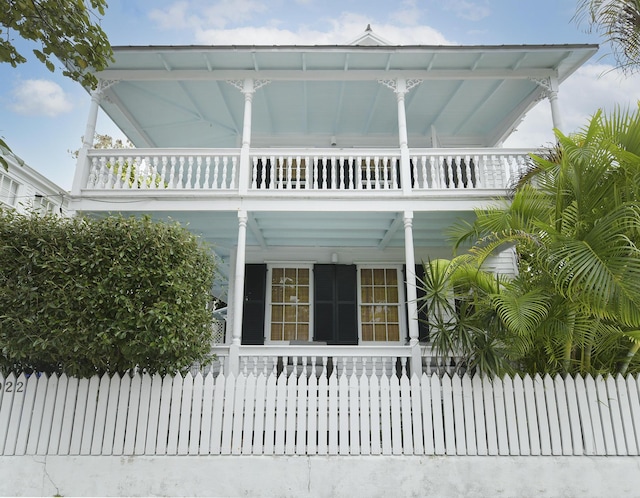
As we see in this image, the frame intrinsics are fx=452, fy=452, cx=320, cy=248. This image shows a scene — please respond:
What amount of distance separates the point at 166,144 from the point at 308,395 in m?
8.36

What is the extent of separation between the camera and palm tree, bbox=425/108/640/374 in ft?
14.0

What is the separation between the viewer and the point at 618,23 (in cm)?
436

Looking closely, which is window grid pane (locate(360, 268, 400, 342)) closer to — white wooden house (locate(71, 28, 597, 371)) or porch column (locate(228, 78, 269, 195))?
white wooden house (locate(71, 28, 597, 371))

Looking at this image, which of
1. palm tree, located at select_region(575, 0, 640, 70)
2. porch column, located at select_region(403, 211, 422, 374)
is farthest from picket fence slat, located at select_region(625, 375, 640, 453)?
palm tree, located at select_region(575, 0, 640, 70)

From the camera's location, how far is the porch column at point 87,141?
779 cm

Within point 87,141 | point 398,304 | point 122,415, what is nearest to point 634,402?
point 398,304

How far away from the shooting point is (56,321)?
14.6ft

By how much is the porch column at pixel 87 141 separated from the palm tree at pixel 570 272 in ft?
20.2

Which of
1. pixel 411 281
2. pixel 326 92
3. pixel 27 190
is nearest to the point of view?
pixel 411 281

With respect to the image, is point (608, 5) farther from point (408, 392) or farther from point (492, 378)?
point (408, 392)

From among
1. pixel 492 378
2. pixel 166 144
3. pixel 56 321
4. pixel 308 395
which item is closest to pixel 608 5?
pixel 492 378

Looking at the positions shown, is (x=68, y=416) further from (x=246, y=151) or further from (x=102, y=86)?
(x=102, y=86)

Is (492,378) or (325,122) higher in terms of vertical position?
(325,122)

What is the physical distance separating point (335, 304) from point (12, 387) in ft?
19.9
